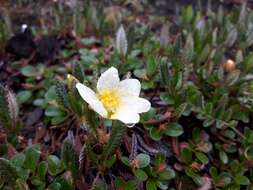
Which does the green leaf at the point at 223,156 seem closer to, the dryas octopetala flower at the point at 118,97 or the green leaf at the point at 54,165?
the dryas octopetala flower at the point at 118,97

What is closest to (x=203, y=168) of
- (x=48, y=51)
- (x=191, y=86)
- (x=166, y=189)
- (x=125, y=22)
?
(x=166, y=189)

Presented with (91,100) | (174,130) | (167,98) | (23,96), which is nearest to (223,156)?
(174,130)

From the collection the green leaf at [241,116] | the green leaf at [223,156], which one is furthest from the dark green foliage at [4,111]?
the green leaf at [241,116]

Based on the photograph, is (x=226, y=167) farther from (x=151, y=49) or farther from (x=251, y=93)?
(x=151, y=49)

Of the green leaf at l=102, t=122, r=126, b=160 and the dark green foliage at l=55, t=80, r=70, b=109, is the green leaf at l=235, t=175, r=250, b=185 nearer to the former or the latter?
the green leaf at l=102, t=122, r=126, b=160

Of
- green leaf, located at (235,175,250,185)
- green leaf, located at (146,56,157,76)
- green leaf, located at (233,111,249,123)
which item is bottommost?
green leaf, located at (235,175,250,185)

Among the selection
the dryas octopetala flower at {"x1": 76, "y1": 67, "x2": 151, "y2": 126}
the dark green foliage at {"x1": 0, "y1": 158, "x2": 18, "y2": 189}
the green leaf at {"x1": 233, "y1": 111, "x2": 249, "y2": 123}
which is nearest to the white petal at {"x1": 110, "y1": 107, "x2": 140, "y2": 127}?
the dryas octopetala flower at {"x1": 76, "y1": 67, "x2": 151, "y2": 126}
